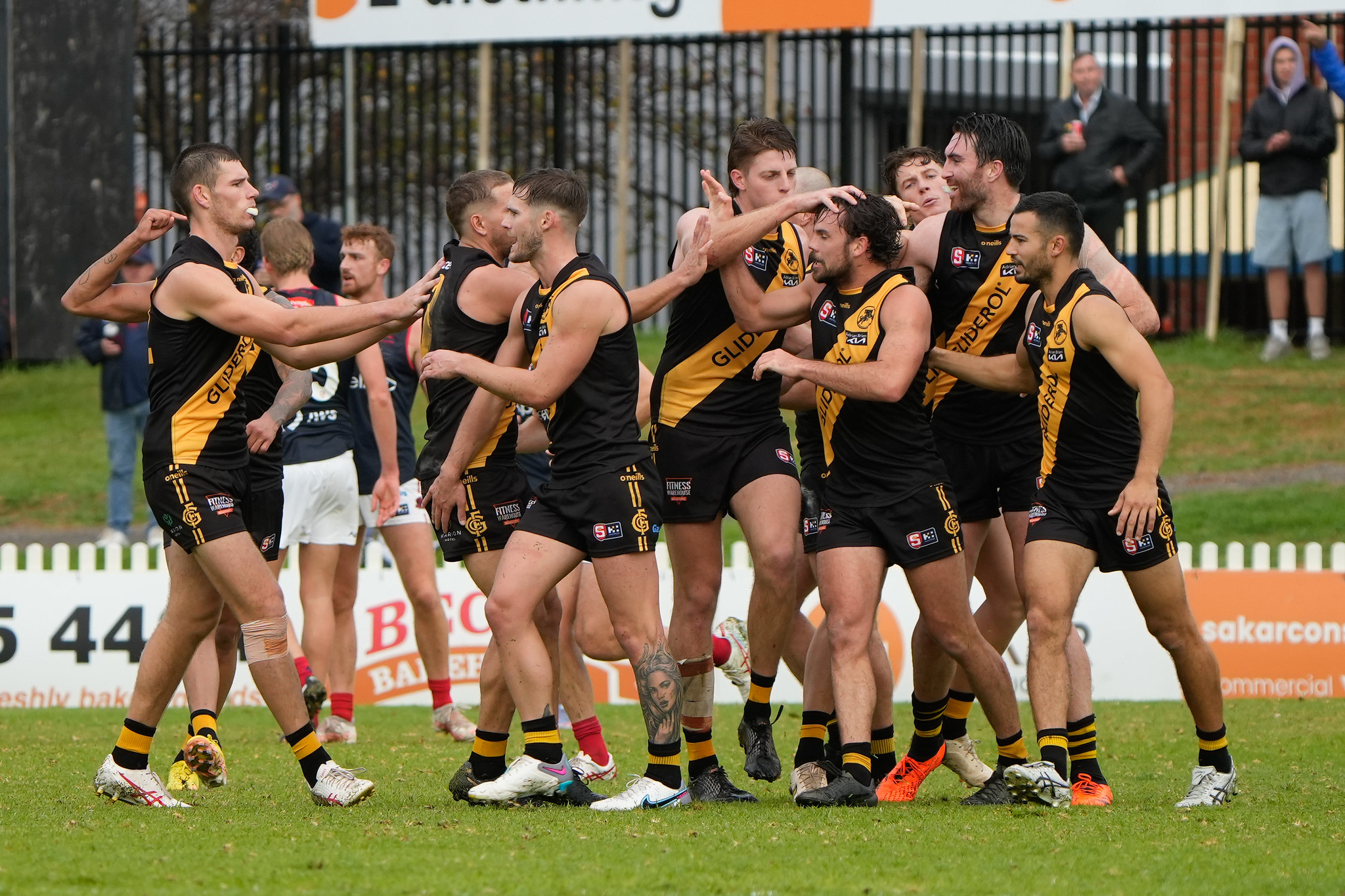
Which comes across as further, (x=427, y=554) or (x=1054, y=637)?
(x=427, y=554)

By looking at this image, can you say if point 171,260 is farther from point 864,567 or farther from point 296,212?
point 296,212

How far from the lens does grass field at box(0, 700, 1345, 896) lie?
507cm

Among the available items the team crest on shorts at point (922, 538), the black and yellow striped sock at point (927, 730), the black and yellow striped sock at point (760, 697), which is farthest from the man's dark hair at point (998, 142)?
the black and yellow striped sock at point (760, 697)

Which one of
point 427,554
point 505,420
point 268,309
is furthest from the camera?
point 427,554

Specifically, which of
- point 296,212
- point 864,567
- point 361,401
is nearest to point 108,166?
point 296,212

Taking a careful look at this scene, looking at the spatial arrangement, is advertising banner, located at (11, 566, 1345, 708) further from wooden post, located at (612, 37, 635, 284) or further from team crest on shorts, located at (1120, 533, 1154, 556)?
wooden post, located at (612, 37, 635, 284)

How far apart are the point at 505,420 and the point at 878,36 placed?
1139cm

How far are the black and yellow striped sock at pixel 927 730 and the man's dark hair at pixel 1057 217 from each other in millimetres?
1950

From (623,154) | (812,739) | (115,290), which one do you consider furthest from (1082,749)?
(623,154)

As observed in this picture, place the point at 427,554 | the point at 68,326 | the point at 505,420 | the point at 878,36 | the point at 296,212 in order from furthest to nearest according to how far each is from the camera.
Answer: the point at 68,326 → the point at 878,36 → the point at 296,212 → the point at 427,554 → the point at 505,420

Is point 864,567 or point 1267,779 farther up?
point 864,567

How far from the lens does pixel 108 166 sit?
1822 cm

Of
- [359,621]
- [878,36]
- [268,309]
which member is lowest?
[359,621]

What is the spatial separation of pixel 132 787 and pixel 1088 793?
3686 mm
